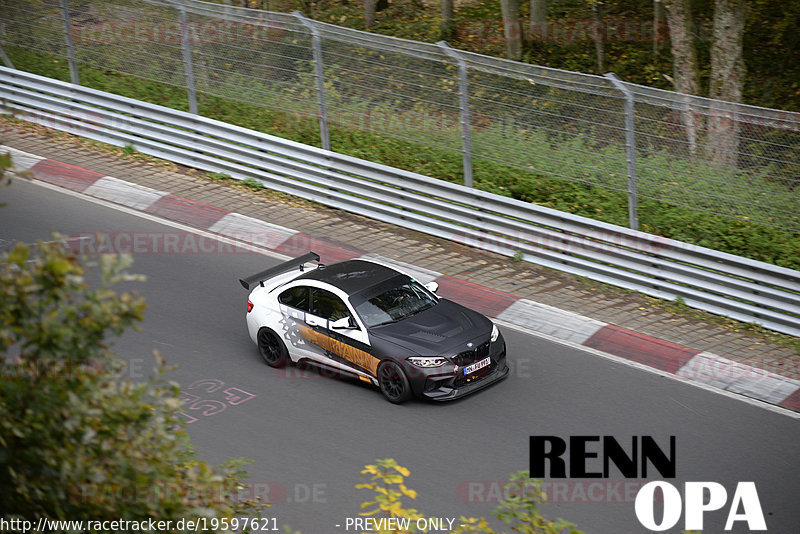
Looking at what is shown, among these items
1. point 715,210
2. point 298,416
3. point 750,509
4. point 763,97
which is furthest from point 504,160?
point 763,97

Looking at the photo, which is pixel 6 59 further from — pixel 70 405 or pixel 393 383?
pixel 70 405

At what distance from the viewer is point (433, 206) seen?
15508mm

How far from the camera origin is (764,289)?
1258 centimetres

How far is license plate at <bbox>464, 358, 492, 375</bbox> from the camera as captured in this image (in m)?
10.7

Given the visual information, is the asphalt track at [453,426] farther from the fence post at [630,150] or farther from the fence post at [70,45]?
the fence post at [70,45]

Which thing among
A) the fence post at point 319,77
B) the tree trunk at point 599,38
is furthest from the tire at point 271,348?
the tree trunk at point 599,38

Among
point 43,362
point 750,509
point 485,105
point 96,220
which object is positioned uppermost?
point 43,362

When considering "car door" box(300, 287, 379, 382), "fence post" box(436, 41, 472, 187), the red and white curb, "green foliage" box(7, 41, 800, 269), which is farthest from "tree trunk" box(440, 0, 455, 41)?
"car door" box(300, 287, 379, 382)

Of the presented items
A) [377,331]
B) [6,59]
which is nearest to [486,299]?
[377,331]

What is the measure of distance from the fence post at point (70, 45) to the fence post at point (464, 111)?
8.65 m

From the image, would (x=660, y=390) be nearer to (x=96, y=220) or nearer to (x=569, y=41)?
(x=96, y=220)

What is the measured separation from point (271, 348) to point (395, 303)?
71.3 inches

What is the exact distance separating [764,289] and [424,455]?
584 centimetres

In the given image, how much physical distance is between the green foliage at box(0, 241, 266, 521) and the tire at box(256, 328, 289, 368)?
7.11m
